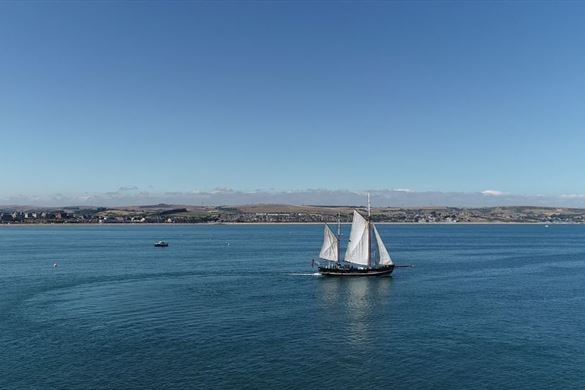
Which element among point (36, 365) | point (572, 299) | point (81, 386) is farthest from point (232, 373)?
point (572, 299)

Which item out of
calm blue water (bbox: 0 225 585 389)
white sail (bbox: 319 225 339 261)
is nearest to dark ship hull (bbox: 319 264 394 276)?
calm blue water (bbox: 0 225 585 389)

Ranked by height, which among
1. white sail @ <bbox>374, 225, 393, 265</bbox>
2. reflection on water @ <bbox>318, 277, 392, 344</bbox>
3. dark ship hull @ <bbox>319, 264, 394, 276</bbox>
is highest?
white sail @ <bbox>374, 225, 393, 265</bbox>

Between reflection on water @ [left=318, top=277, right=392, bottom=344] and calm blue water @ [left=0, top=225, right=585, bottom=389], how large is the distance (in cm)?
24

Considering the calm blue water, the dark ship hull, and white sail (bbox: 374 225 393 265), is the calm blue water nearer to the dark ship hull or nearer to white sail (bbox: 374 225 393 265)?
the dark ship hull

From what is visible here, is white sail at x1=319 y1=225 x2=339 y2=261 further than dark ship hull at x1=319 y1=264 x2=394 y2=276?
Yes

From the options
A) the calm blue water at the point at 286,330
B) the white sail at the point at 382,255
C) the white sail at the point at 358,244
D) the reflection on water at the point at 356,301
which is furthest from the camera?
the white sail at the point at 382,255

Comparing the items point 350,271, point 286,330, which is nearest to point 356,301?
point 286,330

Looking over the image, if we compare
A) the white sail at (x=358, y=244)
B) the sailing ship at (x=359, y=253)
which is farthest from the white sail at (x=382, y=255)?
the white sail at (x=358, y=244)

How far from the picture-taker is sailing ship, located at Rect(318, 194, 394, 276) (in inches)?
4173

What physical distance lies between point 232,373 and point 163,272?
67.0m

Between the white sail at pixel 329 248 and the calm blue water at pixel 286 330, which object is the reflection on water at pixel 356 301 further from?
the white sail at pixel 329 248

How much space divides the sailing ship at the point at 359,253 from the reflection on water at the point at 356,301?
2114 millimetres

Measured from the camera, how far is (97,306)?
7119cm

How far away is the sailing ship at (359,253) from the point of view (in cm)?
10600
